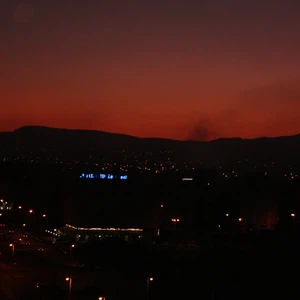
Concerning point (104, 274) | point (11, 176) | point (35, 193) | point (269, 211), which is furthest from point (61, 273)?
point (11, 176)

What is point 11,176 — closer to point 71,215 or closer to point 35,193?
point 35,193

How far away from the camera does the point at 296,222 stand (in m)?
36.7

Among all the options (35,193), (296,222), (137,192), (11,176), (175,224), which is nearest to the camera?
(296,222)

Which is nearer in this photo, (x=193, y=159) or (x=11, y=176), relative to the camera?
(x=11, y=176)

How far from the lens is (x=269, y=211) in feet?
144

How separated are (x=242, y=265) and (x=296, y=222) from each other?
14.9m

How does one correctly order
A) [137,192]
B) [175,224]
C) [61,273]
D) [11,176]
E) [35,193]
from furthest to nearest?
[11,176] < [35,193] < [137,192] < [175,224] < [61,273]

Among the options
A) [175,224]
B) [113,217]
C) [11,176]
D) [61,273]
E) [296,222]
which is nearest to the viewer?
[61,273]

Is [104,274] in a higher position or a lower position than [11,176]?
lower

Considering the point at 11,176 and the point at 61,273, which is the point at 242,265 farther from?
the point at 11,176

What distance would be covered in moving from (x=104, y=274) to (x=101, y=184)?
2801 cm

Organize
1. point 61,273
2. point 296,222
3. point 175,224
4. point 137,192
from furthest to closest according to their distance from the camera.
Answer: point 137,192 < point 175,224 < point 296,222 < point 61,273

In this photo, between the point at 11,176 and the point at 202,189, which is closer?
the point at 202,189

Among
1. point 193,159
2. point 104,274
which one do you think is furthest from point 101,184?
point 193,159
